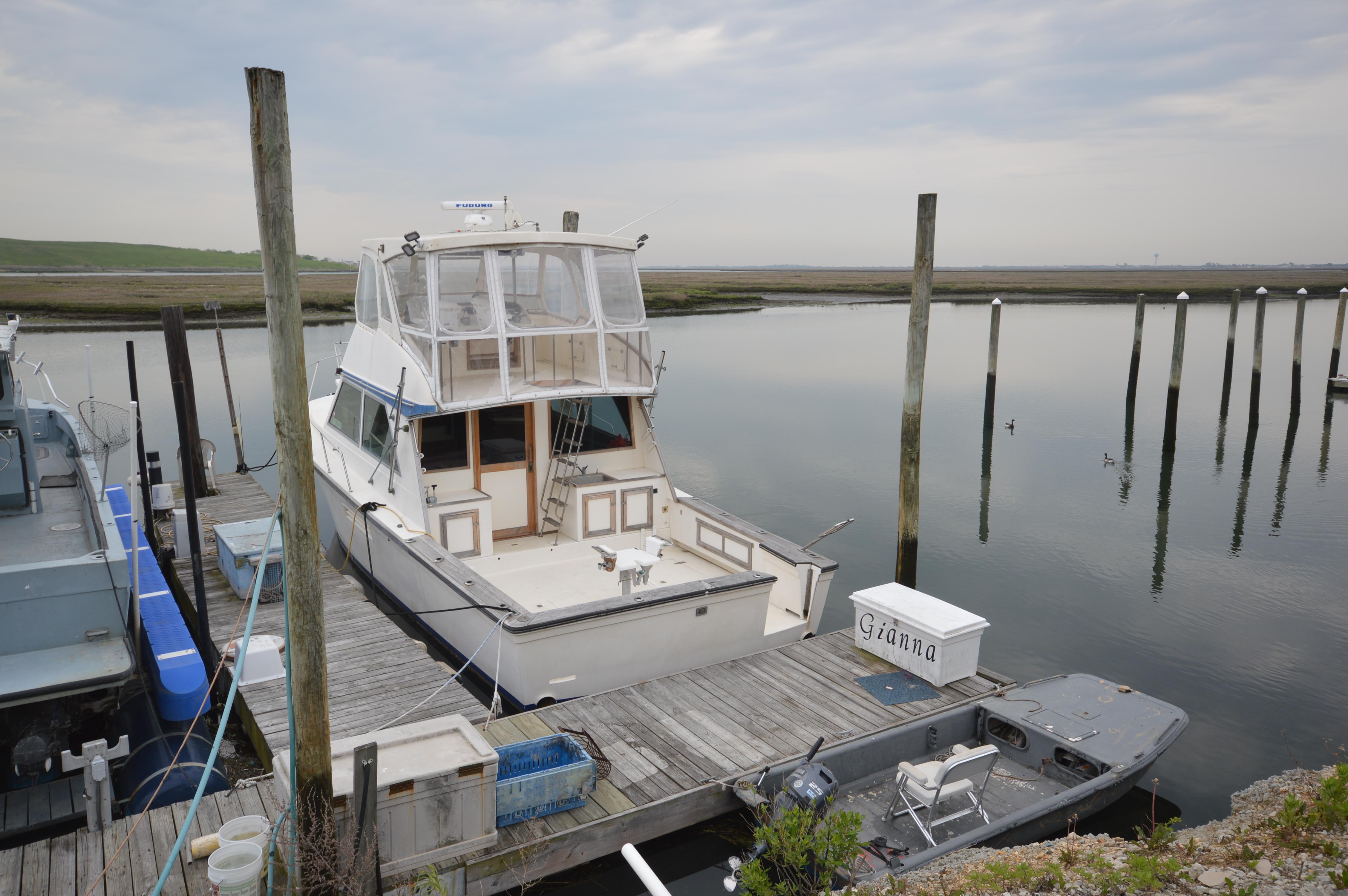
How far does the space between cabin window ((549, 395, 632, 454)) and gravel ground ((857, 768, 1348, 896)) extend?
512 cm

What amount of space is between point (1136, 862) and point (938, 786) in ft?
3.39

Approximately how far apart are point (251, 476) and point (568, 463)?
644cm

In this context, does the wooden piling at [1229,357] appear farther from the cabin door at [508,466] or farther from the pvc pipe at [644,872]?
the pvc pipe at [644,872]

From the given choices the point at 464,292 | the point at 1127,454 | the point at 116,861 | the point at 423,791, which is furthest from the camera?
the point at 1127,454

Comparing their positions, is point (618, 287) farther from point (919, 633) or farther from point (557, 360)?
point (919, 633)

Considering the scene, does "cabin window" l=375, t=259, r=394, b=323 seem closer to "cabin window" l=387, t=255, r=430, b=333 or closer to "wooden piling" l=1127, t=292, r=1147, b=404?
"cabin window" l=387, t=255, r=430, b=333

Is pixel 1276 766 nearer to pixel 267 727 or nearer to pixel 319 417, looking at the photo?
pixel 267 727

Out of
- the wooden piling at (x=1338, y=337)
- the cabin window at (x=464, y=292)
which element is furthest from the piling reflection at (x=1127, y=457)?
the cabin window at (x=464, y=292)

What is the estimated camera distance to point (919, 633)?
650 cm

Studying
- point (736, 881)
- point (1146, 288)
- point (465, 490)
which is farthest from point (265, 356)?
point (1146, 288)

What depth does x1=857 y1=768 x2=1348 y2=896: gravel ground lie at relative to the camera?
4012mm

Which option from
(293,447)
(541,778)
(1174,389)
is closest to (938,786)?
(541,778)

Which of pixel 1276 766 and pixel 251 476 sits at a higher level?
pixel 251 476

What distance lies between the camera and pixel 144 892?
3971 millimetres
